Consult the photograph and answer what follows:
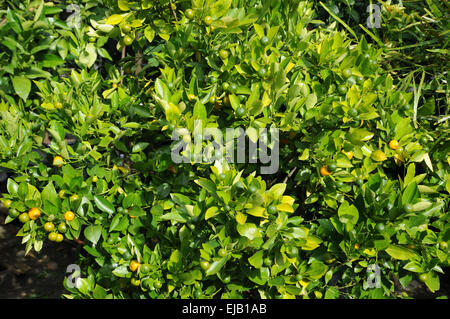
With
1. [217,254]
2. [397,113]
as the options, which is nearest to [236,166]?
[217,254]

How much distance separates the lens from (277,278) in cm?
137

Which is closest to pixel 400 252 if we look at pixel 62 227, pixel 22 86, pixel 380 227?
pixel 380 227

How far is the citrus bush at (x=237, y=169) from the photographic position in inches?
Result: 51.4

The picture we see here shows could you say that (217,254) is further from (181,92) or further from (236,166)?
(181,92)

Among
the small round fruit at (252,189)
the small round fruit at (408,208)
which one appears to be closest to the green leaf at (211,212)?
the small round fruit at (252,189)

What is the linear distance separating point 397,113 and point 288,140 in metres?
0.44

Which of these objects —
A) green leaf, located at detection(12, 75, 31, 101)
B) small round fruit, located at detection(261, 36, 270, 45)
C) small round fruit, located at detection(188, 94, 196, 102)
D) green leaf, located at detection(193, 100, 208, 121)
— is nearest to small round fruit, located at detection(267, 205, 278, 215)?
green leaf, located at detection(193, 100, 208, 121)

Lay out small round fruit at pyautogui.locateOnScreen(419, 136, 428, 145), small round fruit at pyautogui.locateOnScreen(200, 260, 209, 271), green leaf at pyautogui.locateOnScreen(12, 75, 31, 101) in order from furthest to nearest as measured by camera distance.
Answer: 1. green leaf at pyautogui.locateOnScreen(12, 75, 31, 101)
2. small round fruit at pyautogui.locateOnScreen(419, 136, 428, 145)
3. small round fruit at pyautogui.locateOnScreen(200, 260, 209, 271)

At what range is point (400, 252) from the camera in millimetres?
1318

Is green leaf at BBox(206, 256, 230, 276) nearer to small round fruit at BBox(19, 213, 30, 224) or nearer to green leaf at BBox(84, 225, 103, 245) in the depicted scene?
green leaf at BBox(84, 225, 103, 245)

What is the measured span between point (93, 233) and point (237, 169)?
0.57m

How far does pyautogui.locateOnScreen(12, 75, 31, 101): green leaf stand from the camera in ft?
5.67

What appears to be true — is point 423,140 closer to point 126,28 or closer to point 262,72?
point 262,72

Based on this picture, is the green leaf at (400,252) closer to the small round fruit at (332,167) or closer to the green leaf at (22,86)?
the small round fruit at (332,167)
